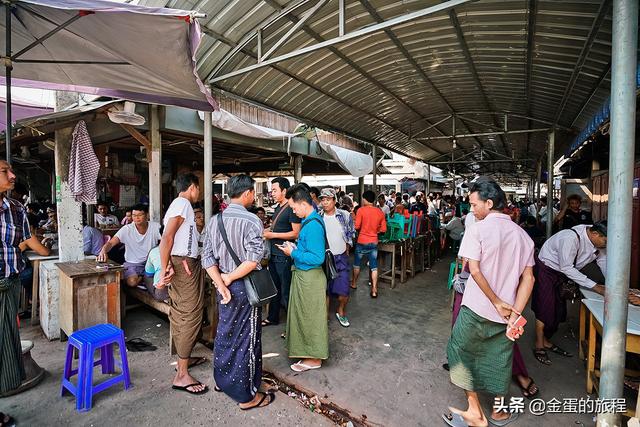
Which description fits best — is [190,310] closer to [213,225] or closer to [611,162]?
[213,225]

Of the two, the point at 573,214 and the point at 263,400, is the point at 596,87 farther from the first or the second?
the point at 263,400

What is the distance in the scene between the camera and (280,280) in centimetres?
437

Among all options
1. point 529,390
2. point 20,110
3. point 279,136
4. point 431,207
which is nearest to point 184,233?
point 529,390

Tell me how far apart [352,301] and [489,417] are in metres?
2.91

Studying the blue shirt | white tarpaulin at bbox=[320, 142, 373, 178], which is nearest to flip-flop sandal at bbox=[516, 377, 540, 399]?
the blue shirt

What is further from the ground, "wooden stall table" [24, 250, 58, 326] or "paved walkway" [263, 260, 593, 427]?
"wooden stall table" [24, 250, 58, 326]

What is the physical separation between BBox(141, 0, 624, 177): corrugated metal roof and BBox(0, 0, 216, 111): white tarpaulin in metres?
0.98

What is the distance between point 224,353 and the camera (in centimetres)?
262

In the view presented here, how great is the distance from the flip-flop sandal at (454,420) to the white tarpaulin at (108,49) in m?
3.48

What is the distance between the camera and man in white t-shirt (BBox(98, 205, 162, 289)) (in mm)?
4387

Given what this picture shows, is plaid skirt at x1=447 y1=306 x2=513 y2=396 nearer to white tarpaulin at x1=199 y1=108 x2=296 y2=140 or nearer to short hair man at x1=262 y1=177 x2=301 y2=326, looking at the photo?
short hair man at x1=262 y1=177 x2=301 y2=326

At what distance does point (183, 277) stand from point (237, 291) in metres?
0.78

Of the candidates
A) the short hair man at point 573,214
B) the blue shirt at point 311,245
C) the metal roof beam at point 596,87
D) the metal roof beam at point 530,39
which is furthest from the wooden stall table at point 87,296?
the short hair man at point 573,214

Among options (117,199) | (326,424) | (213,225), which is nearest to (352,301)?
(326,424)
